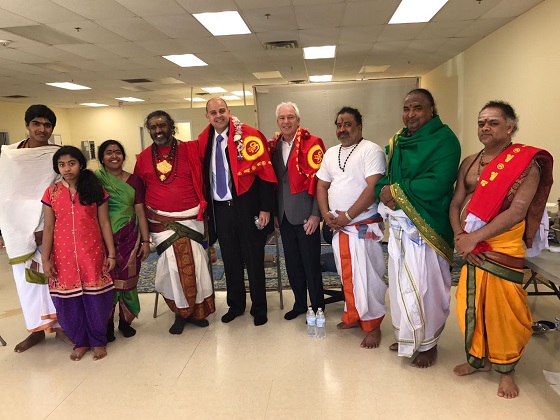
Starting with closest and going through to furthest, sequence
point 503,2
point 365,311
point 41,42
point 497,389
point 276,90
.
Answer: point 497,389 → point 365,311 → point 503,2 → point 41,42 → point 276,90

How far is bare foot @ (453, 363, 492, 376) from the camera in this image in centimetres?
225

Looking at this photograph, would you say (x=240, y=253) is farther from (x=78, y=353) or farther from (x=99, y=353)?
(x=78, y=353)

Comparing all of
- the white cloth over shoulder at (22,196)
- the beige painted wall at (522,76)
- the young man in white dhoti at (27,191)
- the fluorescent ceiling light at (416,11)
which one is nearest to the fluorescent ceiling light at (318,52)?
the fluorescent ceiling light at (416,11)

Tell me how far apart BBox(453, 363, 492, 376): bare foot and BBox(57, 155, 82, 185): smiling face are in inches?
101

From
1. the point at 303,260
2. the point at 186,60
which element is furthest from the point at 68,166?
the point at 186,60

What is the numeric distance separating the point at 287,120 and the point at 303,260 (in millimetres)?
1015

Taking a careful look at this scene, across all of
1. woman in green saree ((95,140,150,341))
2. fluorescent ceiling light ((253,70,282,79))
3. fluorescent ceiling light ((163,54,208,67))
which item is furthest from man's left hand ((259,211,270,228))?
fluorescent ceiling light ((253,70,282,79))

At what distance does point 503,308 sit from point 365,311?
838 millimetres

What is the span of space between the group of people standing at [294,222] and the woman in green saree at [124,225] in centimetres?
1

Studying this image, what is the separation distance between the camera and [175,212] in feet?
9.49

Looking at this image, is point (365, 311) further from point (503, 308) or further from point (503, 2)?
point (503, 2)

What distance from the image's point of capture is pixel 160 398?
219 cm

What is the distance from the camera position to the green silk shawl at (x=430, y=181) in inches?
86.6

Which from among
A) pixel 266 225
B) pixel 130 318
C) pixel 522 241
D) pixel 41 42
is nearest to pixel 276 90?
pixel 41 42
